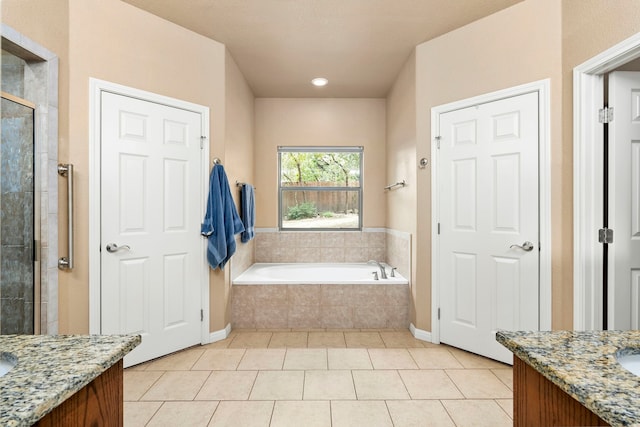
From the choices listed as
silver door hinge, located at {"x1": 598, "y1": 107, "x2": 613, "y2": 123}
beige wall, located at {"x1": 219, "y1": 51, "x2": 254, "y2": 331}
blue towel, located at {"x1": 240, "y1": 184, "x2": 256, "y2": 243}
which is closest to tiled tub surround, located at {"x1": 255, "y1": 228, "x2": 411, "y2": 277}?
beige wall, located at {"x1": 219, "y1": 51, "x2": 254, "y2": 331}

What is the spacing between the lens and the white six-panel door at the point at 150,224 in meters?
2.40

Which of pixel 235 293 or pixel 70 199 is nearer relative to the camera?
pixel 70 199

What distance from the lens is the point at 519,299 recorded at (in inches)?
97.1

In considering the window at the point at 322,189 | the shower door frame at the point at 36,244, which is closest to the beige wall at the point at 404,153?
the window at the point at 322,189

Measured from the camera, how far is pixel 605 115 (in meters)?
2.01

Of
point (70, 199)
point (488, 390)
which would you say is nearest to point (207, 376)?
point (70, 199)

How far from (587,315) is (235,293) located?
269cm

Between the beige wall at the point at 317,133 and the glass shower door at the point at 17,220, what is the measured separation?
8.38 ft

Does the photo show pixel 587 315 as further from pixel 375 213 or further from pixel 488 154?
pixel 375 213

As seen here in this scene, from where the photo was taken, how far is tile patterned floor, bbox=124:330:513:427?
6.24ft

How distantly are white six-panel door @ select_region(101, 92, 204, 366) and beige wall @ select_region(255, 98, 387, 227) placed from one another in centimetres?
162

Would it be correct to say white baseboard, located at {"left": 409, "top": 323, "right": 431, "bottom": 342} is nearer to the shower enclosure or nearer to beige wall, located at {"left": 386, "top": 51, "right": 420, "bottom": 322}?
beige wall, located at {"left": 386, "top": 51, "right": 420, "bottom": 322}

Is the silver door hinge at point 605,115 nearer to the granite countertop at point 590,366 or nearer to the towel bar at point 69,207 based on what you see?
the granite countertop at point 590,366

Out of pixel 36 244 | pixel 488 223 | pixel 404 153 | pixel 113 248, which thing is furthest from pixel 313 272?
pixel 36 244
